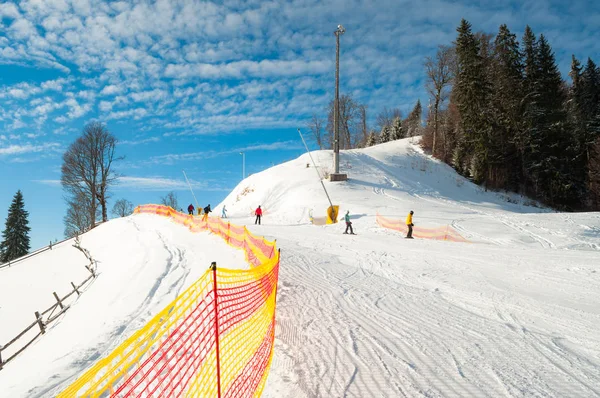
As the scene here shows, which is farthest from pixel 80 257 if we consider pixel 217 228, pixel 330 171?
pixel 330 171

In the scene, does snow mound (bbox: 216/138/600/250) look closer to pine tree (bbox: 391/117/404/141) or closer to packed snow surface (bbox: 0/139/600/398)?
packed snow surface (bbox: 0/139/600/398)

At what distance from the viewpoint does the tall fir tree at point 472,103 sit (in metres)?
39.0

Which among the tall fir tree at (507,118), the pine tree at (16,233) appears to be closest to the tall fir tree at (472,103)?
the tall fir tree at (507,118)

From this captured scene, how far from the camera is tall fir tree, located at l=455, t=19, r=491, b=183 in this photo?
128 feet

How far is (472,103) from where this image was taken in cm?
4091

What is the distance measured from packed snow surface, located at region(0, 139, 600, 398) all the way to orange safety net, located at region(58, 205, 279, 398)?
0.37 m

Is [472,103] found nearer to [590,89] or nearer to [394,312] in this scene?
[590,89]

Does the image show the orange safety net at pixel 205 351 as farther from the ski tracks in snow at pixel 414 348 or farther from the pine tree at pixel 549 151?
the pine tree at pixel 549 151

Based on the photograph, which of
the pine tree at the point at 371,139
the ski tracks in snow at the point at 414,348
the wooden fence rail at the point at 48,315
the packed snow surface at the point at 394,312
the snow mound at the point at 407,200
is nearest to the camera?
the ski tracks in snow at the point at 414,348

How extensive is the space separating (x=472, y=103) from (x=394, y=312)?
42625mm

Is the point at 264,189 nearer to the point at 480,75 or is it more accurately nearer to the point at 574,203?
the point at 480,75

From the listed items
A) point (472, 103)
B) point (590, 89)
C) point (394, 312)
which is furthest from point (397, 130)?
point (394, 312)

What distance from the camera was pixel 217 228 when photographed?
19.5 metres

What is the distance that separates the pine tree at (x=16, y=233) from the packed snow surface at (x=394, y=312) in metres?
31.7
